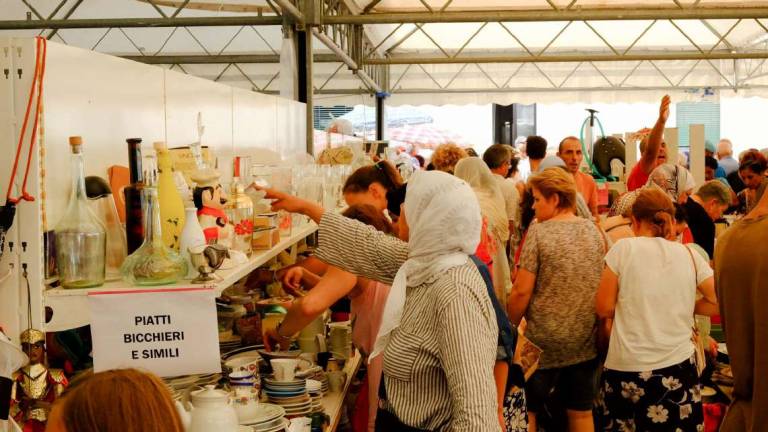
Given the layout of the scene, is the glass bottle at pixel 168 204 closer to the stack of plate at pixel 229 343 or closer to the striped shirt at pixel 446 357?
the striped shirt at pixel 446 357

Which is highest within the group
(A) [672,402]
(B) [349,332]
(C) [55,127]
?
(C) [55,127]

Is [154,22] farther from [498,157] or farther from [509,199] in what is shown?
[509,199]

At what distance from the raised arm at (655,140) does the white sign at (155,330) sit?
4.78 m

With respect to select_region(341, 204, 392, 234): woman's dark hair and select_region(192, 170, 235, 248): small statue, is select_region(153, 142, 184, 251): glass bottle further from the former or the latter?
select_region(341, 204, 392, 234): woman's dark hair

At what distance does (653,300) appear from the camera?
389cm

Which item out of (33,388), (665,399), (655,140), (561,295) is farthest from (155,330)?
(655,140)

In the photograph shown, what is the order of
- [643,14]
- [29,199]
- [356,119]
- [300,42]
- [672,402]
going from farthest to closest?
1. [356,119]
2. [643,14]
3. [300,42]
4. [672,402]
5. [29,199]

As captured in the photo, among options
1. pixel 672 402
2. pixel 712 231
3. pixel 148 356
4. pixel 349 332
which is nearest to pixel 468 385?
pixel 148 356

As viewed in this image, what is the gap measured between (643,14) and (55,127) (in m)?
7.03

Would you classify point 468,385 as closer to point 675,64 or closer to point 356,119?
point 356,119

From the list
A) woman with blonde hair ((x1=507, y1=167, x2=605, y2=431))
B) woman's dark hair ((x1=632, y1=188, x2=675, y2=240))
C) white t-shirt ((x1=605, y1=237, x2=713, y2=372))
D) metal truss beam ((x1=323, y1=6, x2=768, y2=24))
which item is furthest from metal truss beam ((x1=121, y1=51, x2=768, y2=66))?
white t-shirt ((x1=605, y1=237, x2=713, y2=372))

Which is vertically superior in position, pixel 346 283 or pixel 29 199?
pixel 29 199

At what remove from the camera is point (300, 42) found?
22.7ft

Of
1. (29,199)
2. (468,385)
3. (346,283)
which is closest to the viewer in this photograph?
(29,199)
